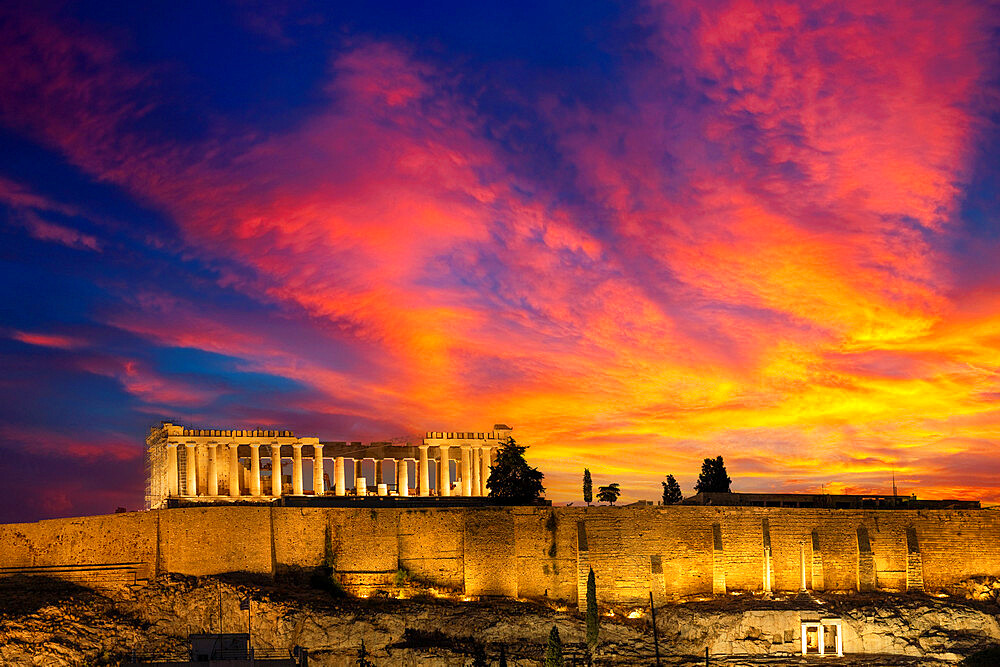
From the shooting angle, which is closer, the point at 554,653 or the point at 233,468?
the point at 554,653

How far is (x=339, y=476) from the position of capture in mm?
99938

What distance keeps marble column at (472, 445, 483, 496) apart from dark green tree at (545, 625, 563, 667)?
117 feet

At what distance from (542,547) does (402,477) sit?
91.2 ft

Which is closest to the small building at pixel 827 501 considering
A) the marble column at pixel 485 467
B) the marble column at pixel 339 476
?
the marble column at pixel 485 467

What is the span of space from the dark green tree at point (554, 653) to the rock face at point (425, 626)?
233 centimetres

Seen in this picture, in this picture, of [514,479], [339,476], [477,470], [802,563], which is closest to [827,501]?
[802,563]

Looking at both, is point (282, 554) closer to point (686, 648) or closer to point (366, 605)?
point (366, 605)

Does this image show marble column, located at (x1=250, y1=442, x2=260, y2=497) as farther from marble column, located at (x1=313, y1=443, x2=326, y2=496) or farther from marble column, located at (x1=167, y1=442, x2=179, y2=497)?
marble column, located at (x1=167, y1=442, x2=179, y2=497)

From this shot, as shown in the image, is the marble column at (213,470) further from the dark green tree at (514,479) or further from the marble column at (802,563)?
the marble column at (802,563)

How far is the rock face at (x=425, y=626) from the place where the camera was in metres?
66.6

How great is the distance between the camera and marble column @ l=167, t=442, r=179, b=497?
93000 mm

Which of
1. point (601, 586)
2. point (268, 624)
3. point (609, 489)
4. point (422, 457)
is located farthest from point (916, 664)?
point (422, 457)

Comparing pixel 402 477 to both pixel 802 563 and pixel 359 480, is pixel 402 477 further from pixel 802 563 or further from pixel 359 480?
pixel 802 563

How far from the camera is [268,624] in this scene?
225ft
